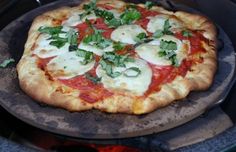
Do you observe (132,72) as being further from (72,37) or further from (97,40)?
(72,37)

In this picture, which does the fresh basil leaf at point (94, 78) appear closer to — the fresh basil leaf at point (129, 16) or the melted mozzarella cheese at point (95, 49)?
the melted mozzarella cheese at point (95, 49)

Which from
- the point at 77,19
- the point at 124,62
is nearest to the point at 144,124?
the point at 124,62

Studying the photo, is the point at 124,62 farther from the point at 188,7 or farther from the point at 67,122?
the point at 188,7

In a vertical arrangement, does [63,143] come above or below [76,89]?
below

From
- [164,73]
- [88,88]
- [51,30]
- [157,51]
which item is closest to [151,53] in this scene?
[157,51]

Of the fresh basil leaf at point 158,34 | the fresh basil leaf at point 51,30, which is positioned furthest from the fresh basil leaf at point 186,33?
the fresh basil leaf at point 51,30

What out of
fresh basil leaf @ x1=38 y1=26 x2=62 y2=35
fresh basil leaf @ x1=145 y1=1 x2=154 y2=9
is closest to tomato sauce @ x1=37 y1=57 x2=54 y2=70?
fresh basil leaf @ x1=38 y1=26 x2=62 y2=35
